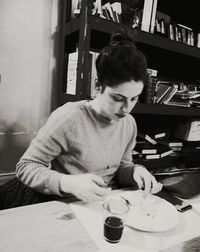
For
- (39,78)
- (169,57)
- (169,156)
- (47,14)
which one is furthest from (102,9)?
(169,156)

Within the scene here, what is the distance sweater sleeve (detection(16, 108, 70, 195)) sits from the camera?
3.23 ft

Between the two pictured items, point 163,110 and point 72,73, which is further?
point 163,110

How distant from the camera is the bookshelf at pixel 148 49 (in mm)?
1638

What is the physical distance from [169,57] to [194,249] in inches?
76.2

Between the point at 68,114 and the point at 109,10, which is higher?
the point at 109,10

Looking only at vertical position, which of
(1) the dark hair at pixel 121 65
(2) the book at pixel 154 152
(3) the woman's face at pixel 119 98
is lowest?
(2) the book at pixel 154 152

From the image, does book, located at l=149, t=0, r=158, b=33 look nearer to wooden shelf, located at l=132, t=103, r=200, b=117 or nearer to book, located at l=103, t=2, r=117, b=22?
book, located at l=103, t=2, r=117, b=22

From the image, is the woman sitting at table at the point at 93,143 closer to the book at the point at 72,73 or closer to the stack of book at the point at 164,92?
the book at the point at 72,73

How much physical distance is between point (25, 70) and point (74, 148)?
988 millimetres

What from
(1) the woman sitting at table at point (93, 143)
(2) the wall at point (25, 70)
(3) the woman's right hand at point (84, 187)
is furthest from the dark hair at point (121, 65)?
(2) the wall at point (25, 70)

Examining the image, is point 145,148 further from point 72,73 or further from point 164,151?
point 72,73

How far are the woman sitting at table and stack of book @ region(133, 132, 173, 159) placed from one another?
798 millimetres

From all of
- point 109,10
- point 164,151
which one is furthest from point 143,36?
point 164,151

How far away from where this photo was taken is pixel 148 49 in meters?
2.05
